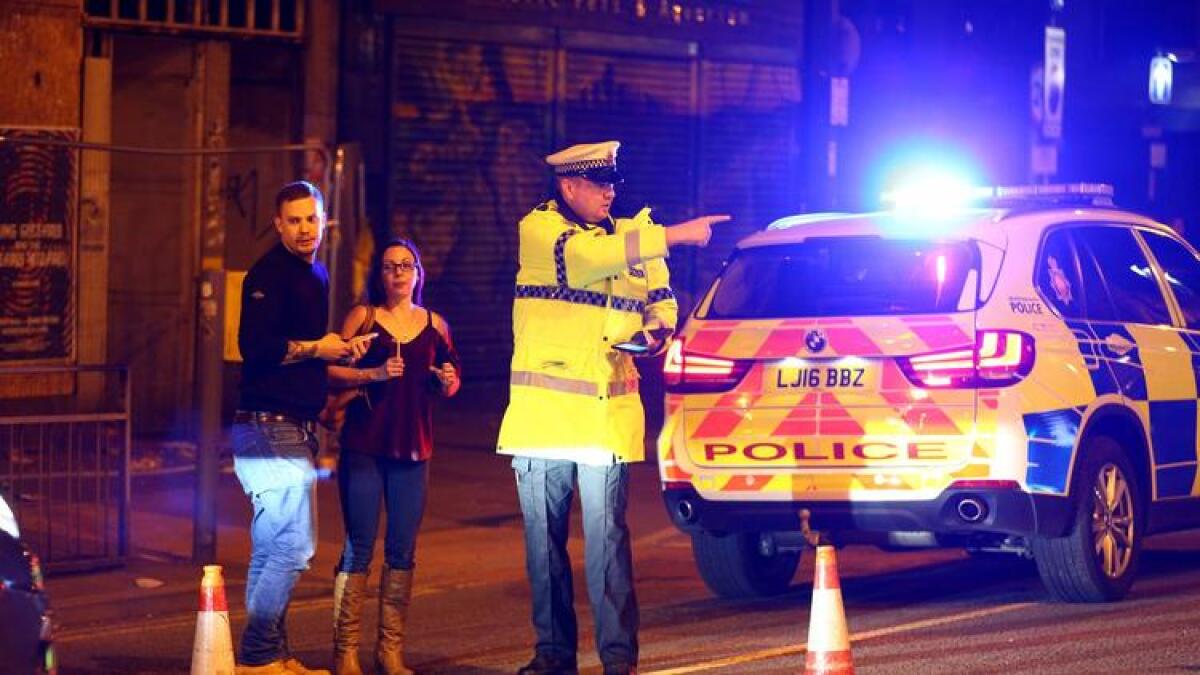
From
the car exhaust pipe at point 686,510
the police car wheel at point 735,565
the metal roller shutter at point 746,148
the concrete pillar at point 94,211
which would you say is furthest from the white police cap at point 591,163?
the metal roller shutter at point 746,148

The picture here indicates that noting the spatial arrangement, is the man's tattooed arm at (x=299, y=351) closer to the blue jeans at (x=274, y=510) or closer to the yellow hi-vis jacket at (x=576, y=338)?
the blue jeans at (x=274, y=510)

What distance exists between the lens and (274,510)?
8.18 metres

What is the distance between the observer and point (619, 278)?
7832 mm

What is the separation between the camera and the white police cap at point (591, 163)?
791 centimetres

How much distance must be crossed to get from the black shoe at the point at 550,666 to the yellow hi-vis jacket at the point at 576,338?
71 centimetres

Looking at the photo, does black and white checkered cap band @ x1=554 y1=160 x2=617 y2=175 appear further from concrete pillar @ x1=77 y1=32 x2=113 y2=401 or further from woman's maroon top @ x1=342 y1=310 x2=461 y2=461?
concrete pillar @ x1=77 y1=32 x2=113 y2=401

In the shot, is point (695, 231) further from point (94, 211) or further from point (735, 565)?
point (94, 211)

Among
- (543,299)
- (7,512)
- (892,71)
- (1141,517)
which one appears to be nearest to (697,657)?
(543,299)

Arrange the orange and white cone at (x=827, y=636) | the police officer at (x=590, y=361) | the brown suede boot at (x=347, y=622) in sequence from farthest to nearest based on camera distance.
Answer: the brown suede boot at (x=347, y=622) → the police officer at (x=590, y=361) → the orange and white cone at (x=827, y=636)

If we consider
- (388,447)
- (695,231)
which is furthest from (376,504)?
(695,231)

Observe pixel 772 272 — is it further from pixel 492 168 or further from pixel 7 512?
pixel 492 168

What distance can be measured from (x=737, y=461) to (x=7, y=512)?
12.7 feet

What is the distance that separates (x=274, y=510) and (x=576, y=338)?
1.23 meters

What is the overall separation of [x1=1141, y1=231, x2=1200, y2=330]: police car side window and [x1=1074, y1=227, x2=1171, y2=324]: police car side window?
0.45 feet
